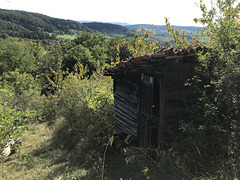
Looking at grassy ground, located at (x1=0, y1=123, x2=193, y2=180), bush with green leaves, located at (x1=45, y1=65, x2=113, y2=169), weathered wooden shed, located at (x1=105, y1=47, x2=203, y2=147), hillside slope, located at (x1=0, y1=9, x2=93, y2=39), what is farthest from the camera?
hillside slope, located at (x1=0, y1=9, x2=93, y2=39)

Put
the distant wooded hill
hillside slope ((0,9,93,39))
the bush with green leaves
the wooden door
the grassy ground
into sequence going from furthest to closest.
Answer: hillside slope ((0,9,93,39)), the distant wooded hill, the bush with green leaves, the wooden door, the grassy ground

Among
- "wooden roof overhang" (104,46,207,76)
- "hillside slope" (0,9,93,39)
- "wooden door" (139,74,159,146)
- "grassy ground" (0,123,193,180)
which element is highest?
"hillside slope" (0,9,93,39)

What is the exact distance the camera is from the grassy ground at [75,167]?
151 inches

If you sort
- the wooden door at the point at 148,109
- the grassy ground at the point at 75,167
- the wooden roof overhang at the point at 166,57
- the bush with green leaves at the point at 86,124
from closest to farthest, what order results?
the wooden roof overhang at the point at 166,57
the grassy ground at the point at 75,167
the wooden door at the point at 148,109
the bush with green leaves at the point at 86,124

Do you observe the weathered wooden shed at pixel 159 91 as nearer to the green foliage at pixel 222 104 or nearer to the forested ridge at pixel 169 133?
the forested ridge at pixel 169 133

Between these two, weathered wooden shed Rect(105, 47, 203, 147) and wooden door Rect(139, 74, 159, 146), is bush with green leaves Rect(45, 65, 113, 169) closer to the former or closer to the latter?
weathered wooden shed Rect(105, 47, 203, 147)

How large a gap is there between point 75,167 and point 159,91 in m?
3.41

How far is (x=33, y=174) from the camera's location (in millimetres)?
5047

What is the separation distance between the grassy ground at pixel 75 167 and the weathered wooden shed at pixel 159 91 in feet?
2.19

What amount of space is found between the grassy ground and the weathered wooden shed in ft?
2.19

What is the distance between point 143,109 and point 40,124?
29.4ft

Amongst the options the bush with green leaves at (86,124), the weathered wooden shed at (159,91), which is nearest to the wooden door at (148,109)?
the weathered wooden shed at (159,91)

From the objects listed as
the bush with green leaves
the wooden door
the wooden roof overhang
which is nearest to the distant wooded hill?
the bush with green leaves

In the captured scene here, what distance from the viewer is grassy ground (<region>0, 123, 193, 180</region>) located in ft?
12.6
